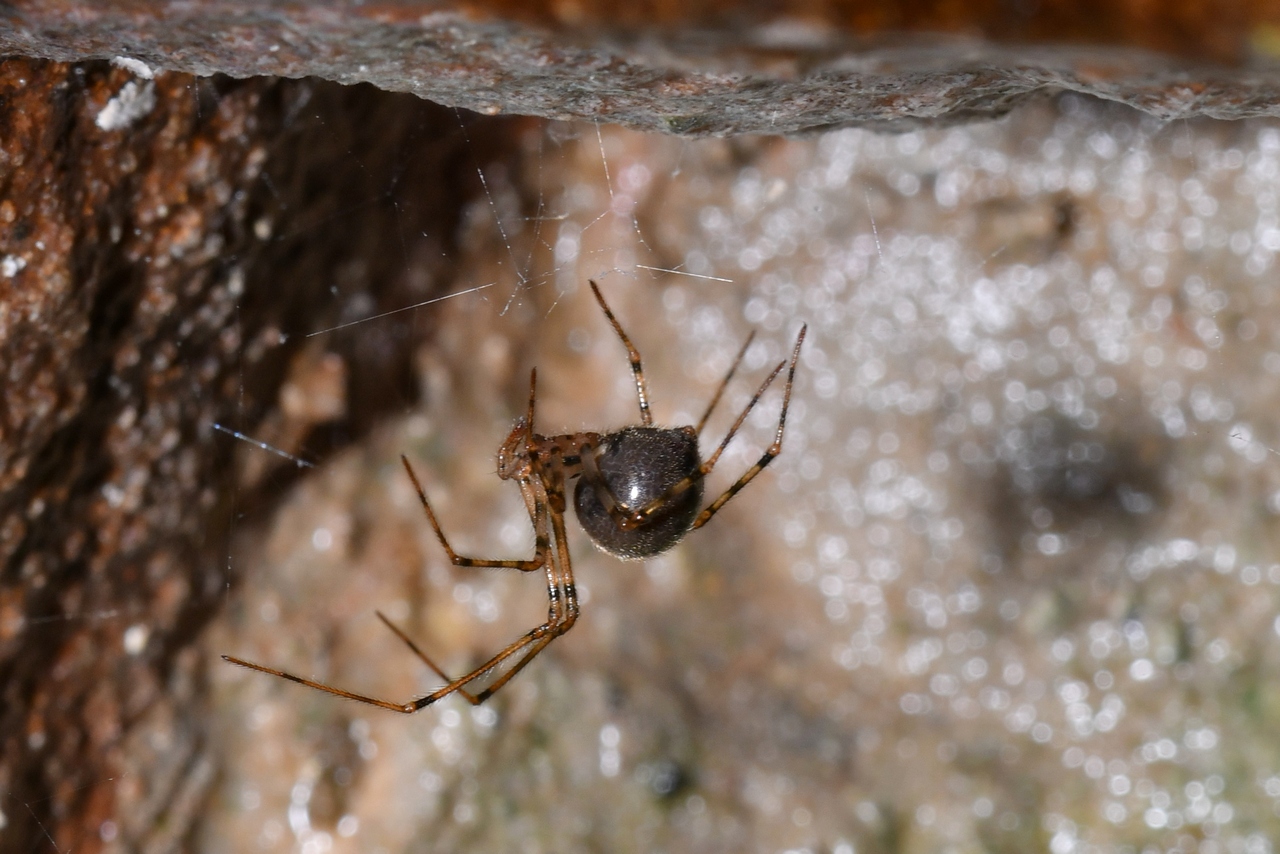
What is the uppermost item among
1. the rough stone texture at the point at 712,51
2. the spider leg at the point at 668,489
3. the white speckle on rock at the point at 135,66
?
the rough stone texture at the point at 712,51

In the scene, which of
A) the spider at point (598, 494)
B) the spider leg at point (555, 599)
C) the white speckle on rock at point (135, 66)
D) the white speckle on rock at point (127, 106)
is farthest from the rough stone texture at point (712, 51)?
the spider leg at point (555, 599)

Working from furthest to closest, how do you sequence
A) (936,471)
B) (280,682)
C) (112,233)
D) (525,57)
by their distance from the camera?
1. (936,471)
2. (280,682)
3. (112,233)
4. (525,57)

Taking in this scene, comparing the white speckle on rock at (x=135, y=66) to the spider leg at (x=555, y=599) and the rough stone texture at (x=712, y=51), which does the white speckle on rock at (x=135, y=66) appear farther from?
the spider leg at (x=555, y=599)

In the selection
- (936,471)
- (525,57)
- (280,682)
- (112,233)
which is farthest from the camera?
(936,471)

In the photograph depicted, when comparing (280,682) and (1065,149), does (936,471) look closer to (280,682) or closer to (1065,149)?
(1065,149)

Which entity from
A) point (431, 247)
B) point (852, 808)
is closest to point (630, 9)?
point (431, 247)

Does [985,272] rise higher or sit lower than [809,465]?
higher

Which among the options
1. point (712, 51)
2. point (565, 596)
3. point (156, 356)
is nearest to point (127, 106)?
point (156, 356)

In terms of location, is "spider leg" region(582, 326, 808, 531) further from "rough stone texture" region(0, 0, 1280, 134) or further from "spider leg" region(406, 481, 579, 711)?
"rough stone texture" region(0, 0, 1280, 134)
